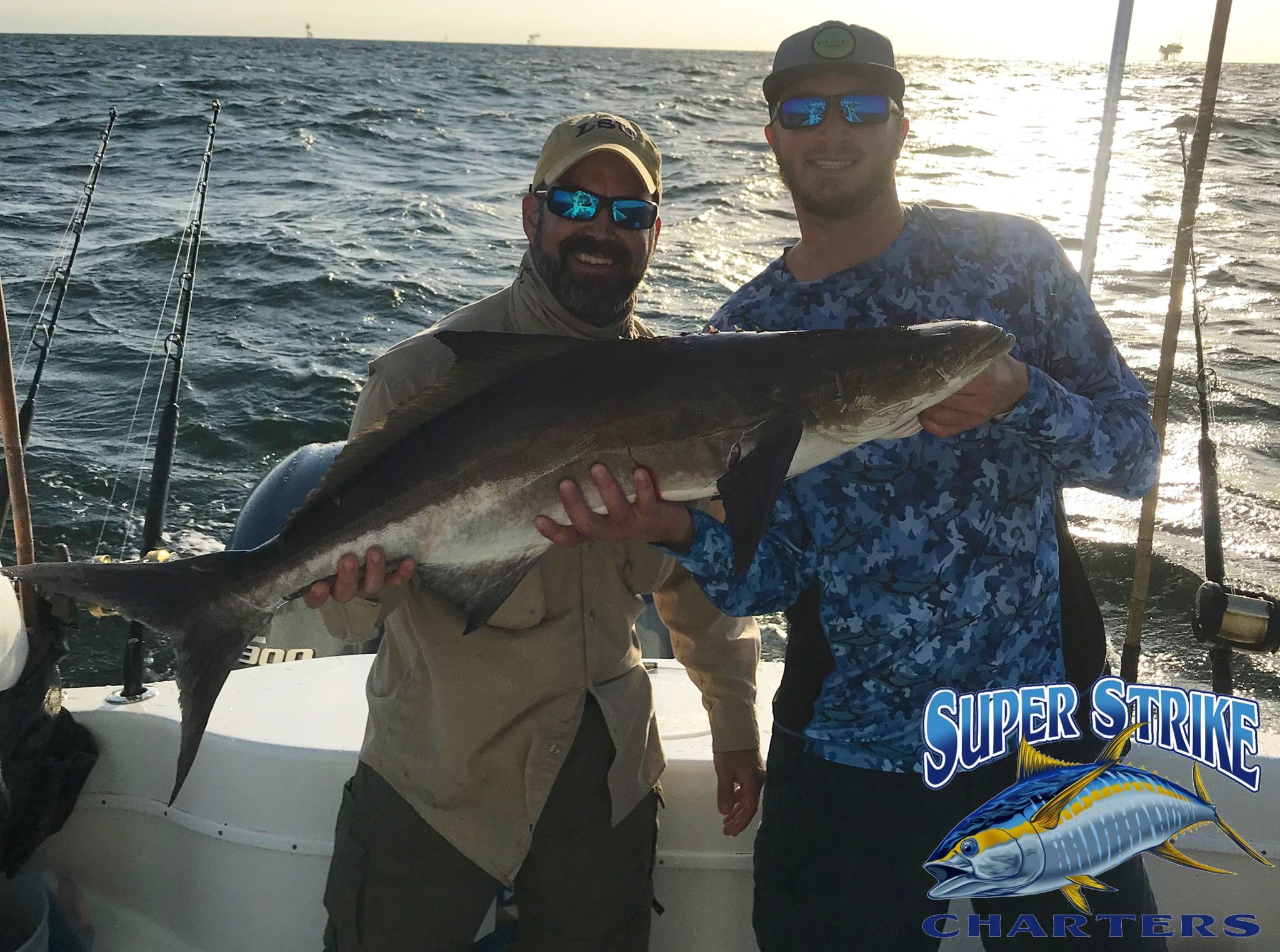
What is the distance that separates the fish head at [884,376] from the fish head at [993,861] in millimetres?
1034

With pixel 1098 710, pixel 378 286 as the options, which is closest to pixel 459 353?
pixel 1098 710

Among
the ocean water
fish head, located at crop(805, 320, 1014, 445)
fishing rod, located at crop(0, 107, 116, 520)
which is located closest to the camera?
fish head, located at crop(805, 320, 1014, 445)

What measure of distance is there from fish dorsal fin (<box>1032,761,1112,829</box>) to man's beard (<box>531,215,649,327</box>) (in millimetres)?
1725

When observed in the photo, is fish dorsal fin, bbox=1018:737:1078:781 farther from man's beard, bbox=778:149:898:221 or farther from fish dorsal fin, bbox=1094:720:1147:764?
man's beard, bbox=778:149:898:221

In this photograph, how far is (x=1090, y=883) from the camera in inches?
101

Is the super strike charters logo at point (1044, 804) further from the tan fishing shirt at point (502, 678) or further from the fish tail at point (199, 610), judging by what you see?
the fish tail at point (199, 610)

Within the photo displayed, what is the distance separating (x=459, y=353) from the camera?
2551mm

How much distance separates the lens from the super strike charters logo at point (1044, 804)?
2537mm

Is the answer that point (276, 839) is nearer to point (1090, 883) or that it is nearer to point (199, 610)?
point (199, 610)

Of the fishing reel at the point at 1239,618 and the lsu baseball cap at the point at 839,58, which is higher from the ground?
the lsu baseball cap at the point at 839,58

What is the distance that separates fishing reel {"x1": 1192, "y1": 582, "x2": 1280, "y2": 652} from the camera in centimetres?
315

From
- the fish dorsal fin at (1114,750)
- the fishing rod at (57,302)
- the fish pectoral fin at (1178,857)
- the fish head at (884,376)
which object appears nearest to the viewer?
the fish head at (884,376)

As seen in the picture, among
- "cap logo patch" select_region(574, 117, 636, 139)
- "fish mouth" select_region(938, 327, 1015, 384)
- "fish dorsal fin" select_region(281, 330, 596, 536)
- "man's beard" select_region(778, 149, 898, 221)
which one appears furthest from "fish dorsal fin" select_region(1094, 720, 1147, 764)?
"cap logo patch" select_region(574, 117, 636, 139)

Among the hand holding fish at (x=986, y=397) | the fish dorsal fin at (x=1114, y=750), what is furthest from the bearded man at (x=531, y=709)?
the fish dorsal fin at (x=1114, y=750)
